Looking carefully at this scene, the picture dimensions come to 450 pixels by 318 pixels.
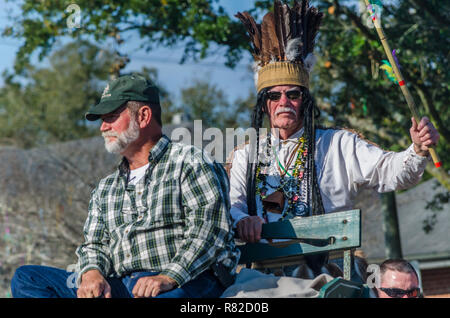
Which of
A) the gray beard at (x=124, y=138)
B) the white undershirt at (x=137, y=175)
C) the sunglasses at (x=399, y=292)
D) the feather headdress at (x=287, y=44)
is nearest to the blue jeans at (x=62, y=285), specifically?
the white undershirt at (x=137, y=175)

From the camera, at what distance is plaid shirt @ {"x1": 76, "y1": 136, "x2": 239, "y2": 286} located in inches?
128

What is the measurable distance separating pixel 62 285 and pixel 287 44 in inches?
90.9

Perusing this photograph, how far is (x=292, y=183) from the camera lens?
4426 mm

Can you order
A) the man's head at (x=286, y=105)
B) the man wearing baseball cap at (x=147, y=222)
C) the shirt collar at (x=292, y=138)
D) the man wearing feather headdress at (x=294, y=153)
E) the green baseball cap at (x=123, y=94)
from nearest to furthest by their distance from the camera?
the man wearing baseball cap at (x=147, y=222) → the green baseball cap at (x=123, y=94) → the man wearing feather headdress at (x=294, y=153) → the man's head at (x=286, y=105) → the shirt collar at (x=292, y=138)

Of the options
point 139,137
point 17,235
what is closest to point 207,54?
point 139,137

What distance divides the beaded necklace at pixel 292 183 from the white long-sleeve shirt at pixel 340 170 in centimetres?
3

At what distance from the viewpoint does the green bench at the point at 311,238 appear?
359 cm

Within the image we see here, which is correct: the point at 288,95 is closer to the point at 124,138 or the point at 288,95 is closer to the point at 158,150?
the point at 158,150

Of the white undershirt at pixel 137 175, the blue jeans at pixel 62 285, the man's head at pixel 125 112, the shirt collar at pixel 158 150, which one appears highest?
the man's head at pixel 125 112

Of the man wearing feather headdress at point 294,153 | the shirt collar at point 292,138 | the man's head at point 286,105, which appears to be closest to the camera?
the man wearing feather headdress at point 294,153

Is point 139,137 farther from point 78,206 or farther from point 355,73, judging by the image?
point 78,206

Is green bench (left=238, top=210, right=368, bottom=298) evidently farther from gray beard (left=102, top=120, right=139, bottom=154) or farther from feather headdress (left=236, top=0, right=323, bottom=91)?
feather headdress (left=236, top=0, right=323, bottom=91)

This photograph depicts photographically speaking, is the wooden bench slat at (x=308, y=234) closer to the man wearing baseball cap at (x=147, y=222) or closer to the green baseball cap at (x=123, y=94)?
the man wearing baseball cap at (x=147, y=222)

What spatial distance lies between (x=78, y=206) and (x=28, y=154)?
3.25 meters
